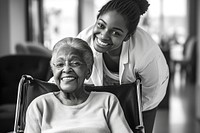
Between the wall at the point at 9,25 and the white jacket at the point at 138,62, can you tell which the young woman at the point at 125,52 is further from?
the wall at the point at 9,25

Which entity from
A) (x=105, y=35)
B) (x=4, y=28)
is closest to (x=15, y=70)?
(x=4, y=28)

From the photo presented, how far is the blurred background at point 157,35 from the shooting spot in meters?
4.48

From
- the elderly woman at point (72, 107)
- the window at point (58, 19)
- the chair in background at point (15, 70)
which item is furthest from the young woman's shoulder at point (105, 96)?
the window at point (58, 19)

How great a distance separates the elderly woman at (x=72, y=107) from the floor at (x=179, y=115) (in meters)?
2.36

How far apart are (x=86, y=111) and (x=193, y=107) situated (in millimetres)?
3792

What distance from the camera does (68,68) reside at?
5.25 ft

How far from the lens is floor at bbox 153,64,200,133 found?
13.1ft

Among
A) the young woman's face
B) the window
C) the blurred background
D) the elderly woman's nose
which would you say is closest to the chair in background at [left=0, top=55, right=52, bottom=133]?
the blurred background

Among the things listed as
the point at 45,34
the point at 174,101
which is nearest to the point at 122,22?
the point at 174,101

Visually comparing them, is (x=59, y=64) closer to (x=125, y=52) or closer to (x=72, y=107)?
(x=72, y=107)

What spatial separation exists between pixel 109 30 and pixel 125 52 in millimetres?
225

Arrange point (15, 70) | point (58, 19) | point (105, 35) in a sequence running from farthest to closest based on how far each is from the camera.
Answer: point (58, 19)
point (15, 70)
point (105, 35)

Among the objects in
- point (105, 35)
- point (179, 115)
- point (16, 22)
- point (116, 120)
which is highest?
point (16, 22)

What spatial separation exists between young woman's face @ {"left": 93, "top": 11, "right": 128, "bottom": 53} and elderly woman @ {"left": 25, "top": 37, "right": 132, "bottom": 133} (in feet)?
0.38
